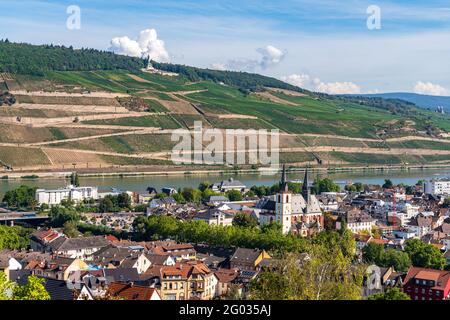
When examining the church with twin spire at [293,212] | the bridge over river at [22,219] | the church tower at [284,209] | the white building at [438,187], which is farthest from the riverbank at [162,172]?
the church tower at [284,209]

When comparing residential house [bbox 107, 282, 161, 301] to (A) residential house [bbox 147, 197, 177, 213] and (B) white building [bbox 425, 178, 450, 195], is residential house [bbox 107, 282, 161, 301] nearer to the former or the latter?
(A) residential house [bbox 147, 197, 177, 213]

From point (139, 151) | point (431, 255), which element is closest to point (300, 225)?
point (431, 255)

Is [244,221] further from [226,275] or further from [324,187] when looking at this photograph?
[324,187]

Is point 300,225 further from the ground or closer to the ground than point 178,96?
closer to the ground

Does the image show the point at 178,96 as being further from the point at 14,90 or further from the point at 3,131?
the point at 3,131

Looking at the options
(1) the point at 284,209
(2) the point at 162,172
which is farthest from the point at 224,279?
(2) the point at 162,172

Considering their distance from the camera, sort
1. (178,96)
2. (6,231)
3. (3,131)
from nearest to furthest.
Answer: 1. (6,231)
2. (3,131)
3. (178,96)
